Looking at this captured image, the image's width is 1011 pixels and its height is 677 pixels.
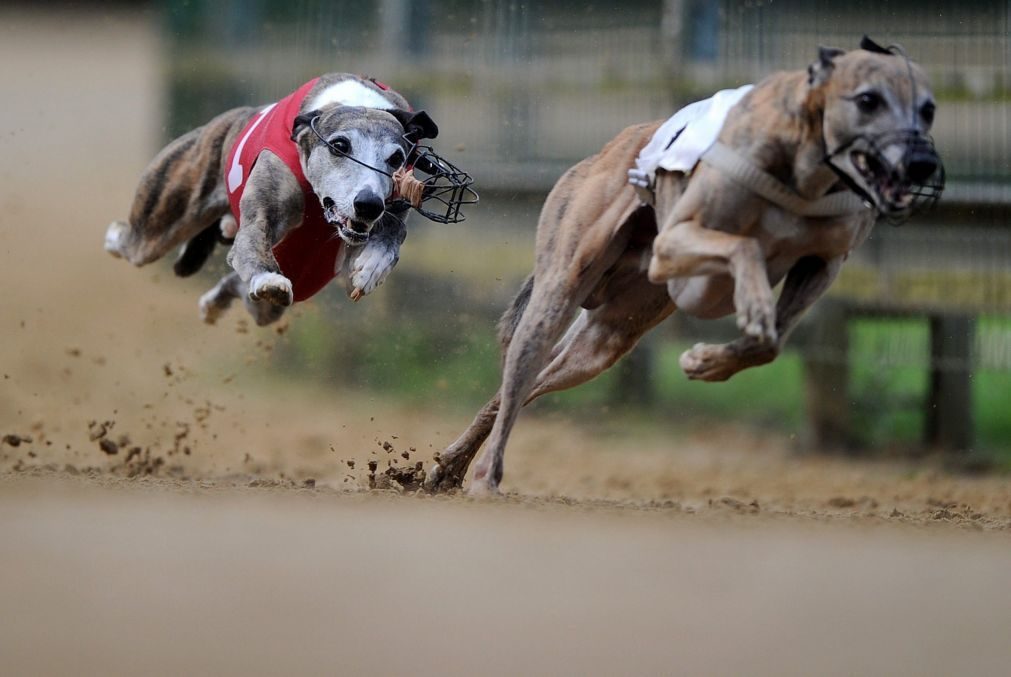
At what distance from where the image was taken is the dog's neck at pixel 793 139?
267 centimetres

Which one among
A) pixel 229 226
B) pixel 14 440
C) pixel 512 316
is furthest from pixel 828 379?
pixel 14 440

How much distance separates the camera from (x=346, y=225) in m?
3.13

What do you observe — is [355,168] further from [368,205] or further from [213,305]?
[213,305]

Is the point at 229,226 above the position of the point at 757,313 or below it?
below

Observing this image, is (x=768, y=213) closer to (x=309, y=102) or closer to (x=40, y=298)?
(x=309, y=102)

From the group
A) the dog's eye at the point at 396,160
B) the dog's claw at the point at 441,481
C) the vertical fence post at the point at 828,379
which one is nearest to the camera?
the dog's eye at the point at 396,160

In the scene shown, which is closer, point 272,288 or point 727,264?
point 727,264

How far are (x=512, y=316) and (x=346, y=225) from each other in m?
0.62

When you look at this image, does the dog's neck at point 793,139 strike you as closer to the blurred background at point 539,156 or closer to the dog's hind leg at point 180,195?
the dog's hind leg at point 180,195

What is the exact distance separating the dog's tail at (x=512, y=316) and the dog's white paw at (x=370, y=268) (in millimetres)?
415

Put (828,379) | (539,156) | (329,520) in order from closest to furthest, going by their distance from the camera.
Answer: (329,520), (539,156), (828,379)

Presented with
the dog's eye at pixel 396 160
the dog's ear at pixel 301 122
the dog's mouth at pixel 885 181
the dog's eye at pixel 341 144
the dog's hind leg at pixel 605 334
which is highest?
the dog's mouth at pixel 885 181

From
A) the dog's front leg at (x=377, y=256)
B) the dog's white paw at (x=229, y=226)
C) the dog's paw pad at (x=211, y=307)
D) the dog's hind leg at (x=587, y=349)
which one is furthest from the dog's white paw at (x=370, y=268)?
the dog's paw pad at (x=211, y=307)

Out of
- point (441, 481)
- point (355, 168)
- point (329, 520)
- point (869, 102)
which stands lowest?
point (329, 520)
